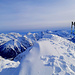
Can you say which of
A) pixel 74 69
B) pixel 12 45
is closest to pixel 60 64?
pixel 74 69

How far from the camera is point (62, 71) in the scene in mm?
8852

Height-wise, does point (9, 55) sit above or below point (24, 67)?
below

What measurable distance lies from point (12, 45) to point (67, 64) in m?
162

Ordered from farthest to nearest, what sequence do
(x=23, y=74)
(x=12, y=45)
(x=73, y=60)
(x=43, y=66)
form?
(x=12, y=45), (x=73, y=60), (x=43, y=66), (x=23, y=74)

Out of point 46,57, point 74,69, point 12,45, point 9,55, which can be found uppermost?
point 46,57

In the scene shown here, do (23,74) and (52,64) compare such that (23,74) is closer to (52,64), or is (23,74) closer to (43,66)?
(43,66)

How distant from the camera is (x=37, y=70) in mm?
9086

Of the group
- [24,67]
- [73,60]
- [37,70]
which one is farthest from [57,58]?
[24,67]

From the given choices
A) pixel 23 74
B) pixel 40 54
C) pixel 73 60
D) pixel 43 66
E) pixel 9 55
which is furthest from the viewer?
pixel 9 55

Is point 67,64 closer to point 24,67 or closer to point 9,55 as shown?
point 24,67

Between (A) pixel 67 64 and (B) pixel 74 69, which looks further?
(A) pixel 67 64

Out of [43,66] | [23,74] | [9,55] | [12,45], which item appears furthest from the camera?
[12,45]

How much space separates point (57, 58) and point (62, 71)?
2.09m

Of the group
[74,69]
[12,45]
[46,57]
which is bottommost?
[12,45]
